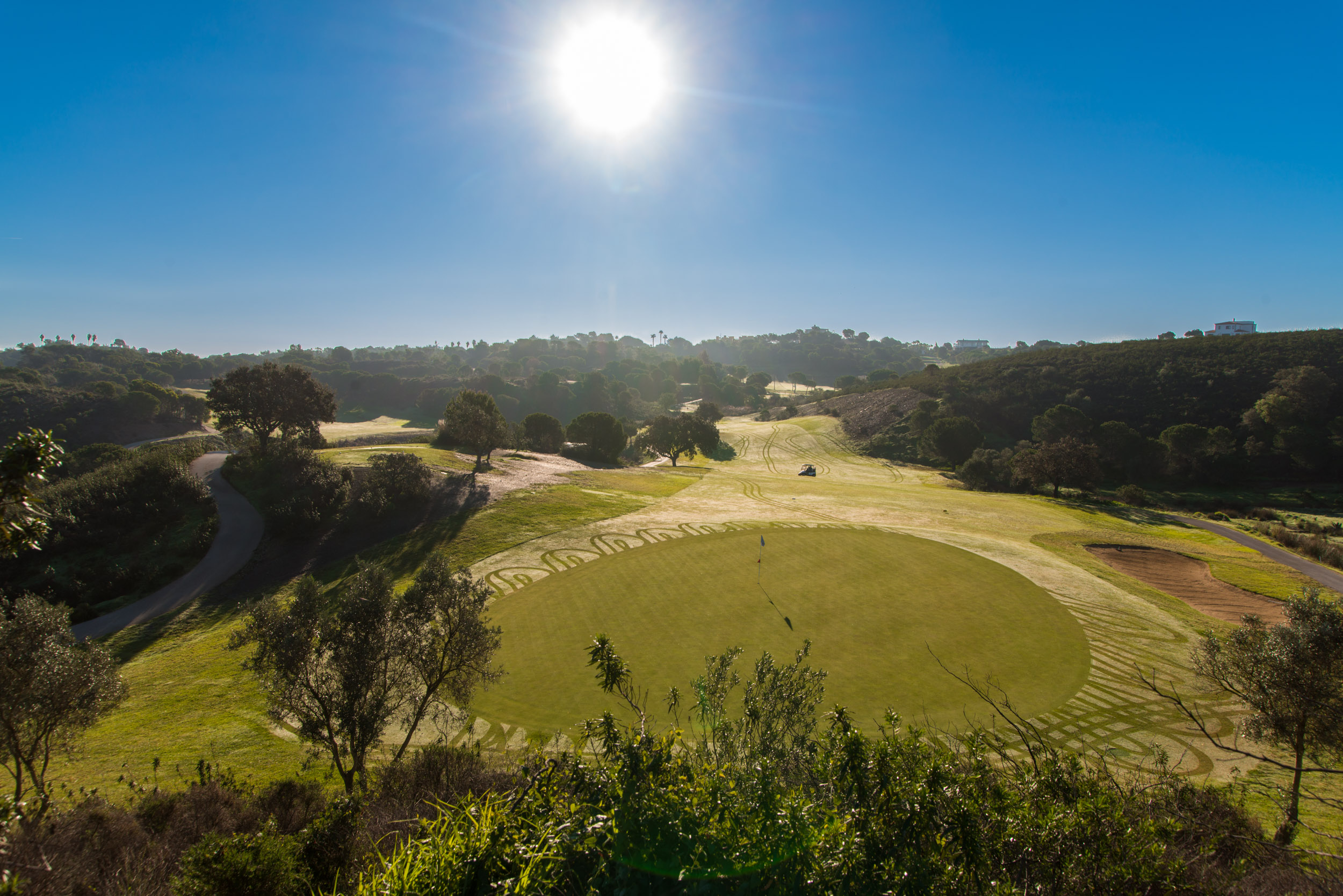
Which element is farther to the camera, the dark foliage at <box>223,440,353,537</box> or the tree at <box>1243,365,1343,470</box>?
the tree at <box>1243,365,1343,470</box>

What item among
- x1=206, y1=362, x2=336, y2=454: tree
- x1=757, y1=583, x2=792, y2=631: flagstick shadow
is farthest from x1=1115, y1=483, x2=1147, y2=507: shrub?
x1=206, y1=362, x2=336, y2=454: tree

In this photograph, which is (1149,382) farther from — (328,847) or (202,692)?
(202,692)

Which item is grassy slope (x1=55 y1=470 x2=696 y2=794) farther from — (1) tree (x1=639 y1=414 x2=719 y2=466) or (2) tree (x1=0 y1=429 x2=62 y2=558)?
(1) tree (x1=639 y1=414 x2=719 y2=466)

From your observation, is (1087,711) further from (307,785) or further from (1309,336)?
(1309,336)

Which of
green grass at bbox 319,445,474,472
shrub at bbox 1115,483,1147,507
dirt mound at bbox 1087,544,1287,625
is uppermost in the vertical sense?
green grass at bbox 319,445,474,472

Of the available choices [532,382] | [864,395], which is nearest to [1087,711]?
[864,395]
